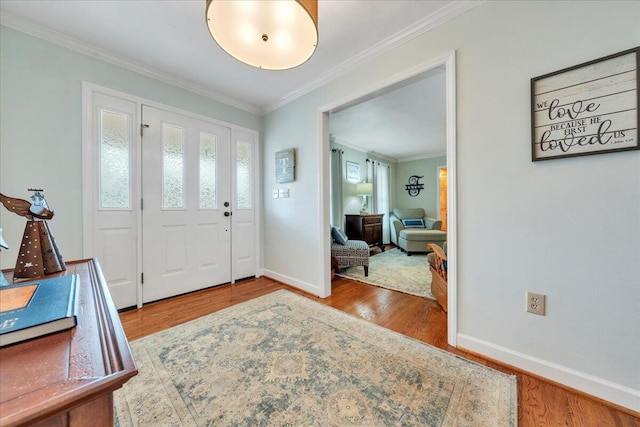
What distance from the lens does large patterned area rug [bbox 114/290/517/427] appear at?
3.66 ft

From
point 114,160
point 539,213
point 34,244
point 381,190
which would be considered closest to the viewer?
point 34,244

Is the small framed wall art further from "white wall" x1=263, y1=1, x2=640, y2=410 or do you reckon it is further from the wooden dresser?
the wooden dresser

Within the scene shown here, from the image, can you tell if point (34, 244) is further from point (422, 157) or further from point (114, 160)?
point (422, 157)

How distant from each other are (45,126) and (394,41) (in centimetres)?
283

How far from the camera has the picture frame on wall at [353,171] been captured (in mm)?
5094

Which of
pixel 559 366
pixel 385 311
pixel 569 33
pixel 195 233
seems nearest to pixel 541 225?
pixel 559 366

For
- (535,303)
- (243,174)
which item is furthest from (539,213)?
(243,174)

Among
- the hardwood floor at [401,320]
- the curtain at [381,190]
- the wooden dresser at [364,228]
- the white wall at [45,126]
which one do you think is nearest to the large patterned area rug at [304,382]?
the hardwood floor at [401,320]

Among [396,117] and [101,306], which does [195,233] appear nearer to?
[101,306]

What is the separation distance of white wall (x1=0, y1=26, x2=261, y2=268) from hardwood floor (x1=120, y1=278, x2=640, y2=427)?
877mm

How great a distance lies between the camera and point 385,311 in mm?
Result: 2219

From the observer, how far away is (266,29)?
1112 millimetres

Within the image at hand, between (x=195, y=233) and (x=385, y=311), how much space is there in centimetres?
219

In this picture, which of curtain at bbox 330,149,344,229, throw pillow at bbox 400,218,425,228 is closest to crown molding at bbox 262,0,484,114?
curtain at bbox 330,149,344,229
